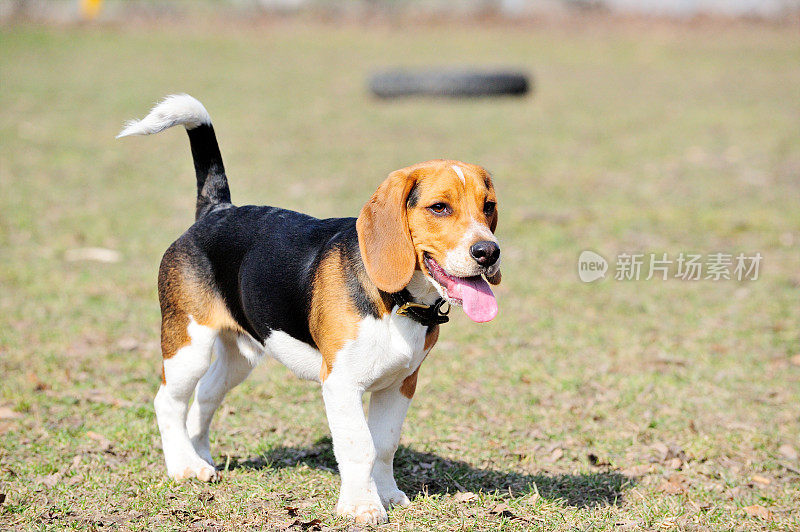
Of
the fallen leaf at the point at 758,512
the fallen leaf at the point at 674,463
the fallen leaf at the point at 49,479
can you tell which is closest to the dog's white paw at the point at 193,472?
the fallen leaf at the point at 49,479

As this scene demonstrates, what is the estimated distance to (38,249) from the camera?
9.06 meters

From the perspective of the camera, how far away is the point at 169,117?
4.32 meters

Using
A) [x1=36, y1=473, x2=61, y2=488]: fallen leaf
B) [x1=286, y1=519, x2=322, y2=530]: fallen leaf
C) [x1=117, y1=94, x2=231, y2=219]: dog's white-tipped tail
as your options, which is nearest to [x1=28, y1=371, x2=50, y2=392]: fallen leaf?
[x1=36, y1=473, x2=61, y2=488]: fallen leaf

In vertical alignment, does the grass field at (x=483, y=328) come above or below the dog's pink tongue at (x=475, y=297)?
below

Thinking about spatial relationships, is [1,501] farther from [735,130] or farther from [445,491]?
[735,130]

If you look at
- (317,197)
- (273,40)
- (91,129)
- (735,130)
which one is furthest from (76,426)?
(273,40)

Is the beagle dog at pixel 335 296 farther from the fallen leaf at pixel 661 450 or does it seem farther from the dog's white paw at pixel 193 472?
the fallen leaf at pixel 661 450

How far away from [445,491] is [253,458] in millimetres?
1117

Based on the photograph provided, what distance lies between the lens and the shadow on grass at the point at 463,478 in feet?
14.8

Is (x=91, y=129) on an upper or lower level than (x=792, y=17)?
lower

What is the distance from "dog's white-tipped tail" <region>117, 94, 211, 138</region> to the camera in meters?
4.20

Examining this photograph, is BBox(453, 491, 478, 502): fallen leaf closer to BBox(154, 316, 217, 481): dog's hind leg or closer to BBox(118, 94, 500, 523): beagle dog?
BBox(118, 94, 500, 523): beagle dog

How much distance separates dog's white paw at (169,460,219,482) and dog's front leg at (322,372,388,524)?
899 millimetres

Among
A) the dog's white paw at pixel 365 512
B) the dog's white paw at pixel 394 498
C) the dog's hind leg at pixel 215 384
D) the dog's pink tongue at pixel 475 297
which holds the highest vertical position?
the dog's pink tongue at pixel 475 297
